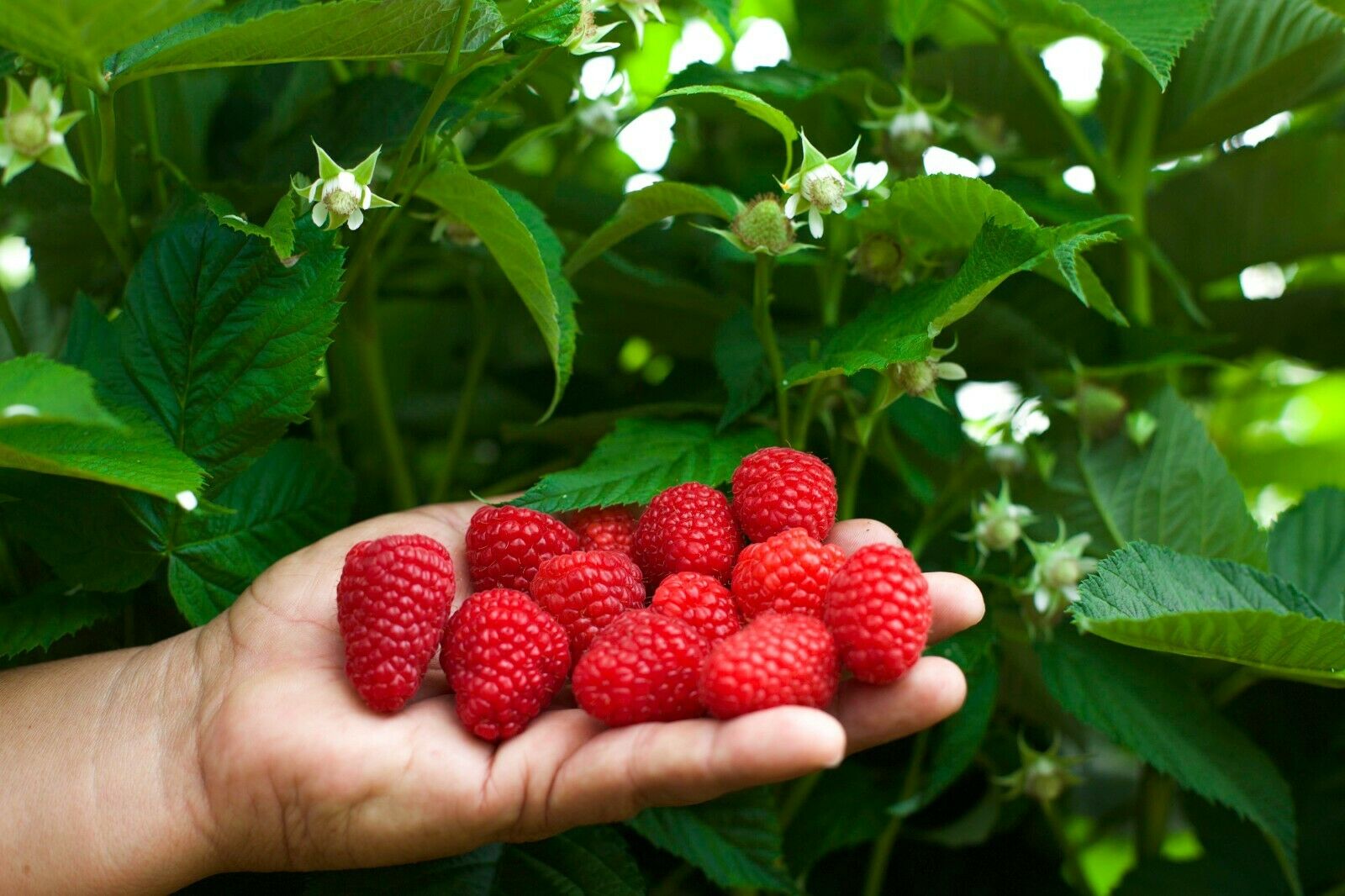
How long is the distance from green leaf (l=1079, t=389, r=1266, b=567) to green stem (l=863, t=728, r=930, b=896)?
24cm

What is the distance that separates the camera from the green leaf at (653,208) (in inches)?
30.2

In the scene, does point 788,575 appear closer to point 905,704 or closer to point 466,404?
point 905,704

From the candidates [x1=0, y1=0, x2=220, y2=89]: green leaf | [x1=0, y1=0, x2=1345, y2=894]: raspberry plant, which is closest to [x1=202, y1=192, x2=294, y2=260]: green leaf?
[x1=0, y1=0, x2=1345, y2=894]: raspberry plant

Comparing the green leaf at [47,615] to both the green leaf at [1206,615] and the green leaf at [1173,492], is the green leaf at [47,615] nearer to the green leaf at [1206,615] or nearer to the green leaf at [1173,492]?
the green leaf at [1206,615]

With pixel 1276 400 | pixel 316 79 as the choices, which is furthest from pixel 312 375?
pixel 1276 400

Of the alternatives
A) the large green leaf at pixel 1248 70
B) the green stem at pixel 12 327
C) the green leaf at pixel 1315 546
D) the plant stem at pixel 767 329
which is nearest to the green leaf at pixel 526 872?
the plant stem at pixel 767 329

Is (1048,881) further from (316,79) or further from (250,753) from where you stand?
(316,79)

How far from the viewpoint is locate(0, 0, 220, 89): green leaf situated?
0.57 m

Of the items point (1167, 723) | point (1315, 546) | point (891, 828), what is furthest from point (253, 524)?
point (1315, 546)

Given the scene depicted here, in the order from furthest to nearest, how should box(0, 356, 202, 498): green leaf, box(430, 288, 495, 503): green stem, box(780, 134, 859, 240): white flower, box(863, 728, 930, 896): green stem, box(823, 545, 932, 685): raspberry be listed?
box(430, 288, 495, 503): green stem
box(863, 728, 930, 896): green stem
box(780, 134, 859, 240): white flower
box(823, 545, 932, 685): raspberry
box(0, 356, 202, 498): green leaf

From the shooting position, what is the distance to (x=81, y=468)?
60 centimetres

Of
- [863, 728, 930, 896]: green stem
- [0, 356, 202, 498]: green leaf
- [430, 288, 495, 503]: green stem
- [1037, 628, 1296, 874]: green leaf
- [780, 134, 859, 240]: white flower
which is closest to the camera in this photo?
[0, 356, 202, 498]: green leaf

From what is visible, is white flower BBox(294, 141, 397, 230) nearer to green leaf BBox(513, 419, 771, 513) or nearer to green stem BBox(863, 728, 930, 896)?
green leaf BBox(513, 419, 771, 513)

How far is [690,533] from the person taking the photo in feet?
2.58
